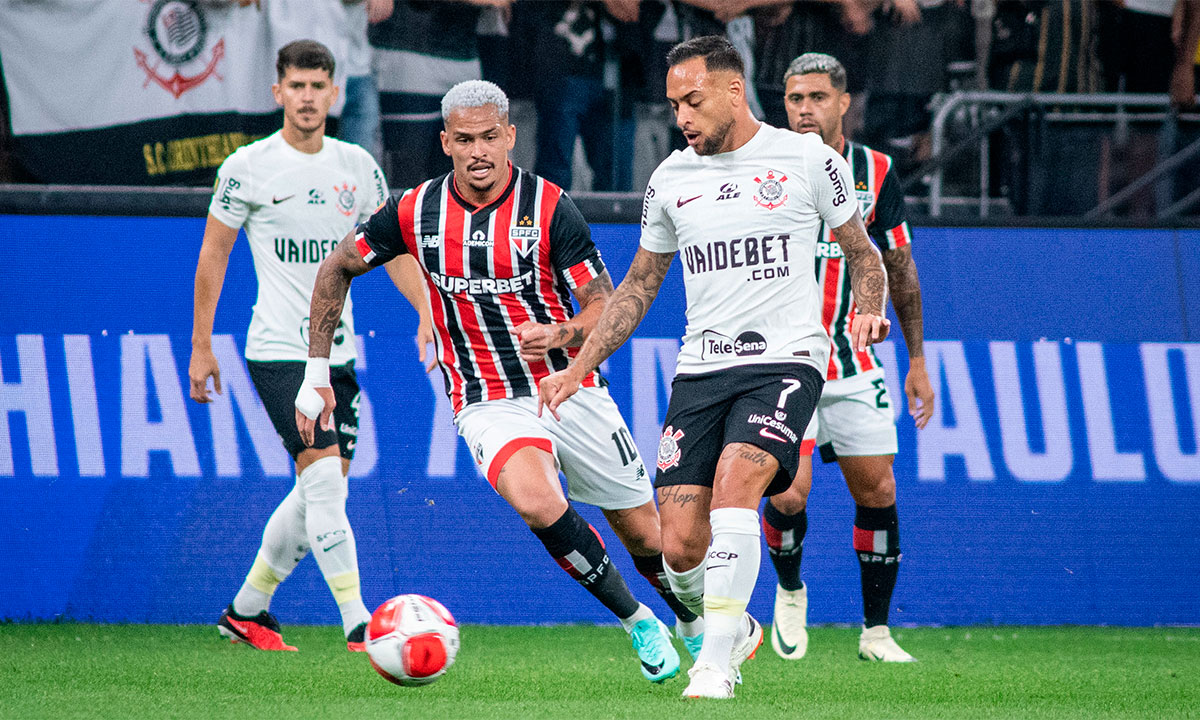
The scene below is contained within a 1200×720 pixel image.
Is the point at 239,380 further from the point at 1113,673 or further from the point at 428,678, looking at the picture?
the point at 1113,673

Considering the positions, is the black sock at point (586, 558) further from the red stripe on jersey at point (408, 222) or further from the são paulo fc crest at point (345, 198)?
the são paulo fc crest at point (345, 198)

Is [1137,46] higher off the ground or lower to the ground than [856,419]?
higher

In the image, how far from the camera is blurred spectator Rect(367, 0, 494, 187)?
29.2 ft

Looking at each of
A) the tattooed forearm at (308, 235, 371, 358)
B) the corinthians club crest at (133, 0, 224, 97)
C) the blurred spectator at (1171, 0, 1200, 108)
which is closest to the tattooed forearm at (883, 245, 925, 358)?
the tattooed forearm at (308, 235, 371, 358)

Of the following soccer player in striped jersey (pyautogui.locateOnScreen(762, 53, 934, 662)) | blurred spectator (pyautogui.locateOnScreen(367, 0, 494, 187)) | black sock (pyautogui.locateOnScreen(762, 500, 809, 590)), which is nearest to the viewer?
soccer player in striped jersey (pyautogui.locateOnScreen(762, 53, 934, 662))

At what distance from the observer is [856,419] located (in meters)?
6.37

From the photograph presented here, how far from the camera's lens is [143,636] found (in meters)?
6.76

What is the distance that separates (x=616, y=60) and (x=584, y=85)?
0.93ft

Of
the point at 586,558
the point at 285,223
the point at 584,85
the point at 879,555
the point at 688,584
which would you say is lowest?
the point at 879,555

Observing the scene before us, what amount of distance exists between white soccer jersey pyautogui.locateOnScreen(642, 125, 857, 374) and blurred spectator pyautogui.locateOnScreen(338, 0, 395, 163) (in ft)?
13.5

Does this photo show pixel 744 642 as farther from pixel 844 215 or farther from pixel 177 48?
pixel 177 48

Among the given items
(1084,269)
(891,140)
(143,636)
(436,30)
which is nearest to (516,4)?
(436,30)

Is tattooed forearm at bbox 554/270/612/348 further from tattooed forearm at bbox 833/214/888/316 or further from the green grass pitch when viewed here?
the green grass pitch

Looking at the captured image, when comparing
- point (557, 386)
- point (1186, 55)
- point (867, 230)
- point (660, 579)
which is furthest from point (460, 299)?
point (1186, 55)
